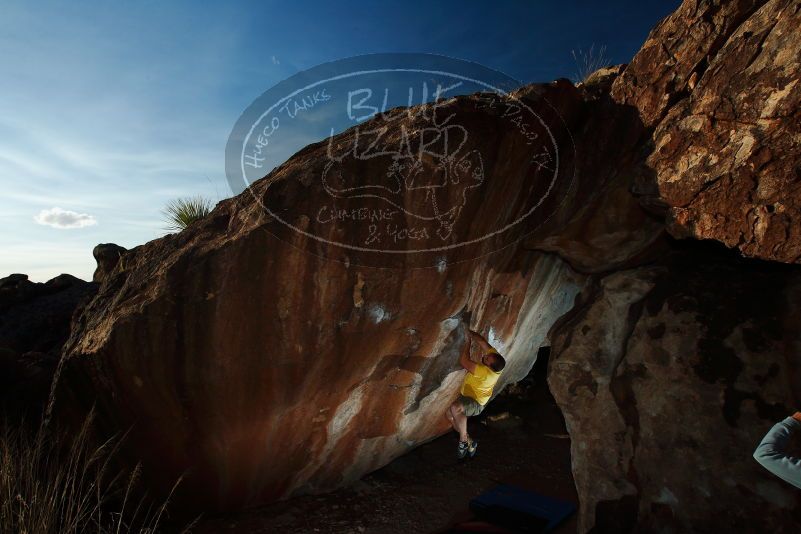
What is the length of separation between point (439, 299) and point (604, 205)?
7.20 feet

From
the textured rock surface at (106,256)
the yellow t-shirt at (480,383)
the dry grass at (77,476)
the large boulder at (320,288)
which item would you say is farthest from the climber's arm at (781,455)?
the textured rock surface at (106,256)

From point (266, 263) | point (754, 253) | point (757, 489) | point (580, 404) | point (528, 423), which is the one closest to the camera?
point (757, 489)

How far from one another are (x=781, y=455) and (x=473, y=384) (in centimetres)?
375

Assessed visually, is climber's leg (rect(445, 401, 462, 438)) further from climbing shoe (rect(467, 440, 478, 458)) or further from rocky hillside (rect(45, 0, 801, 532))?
rocky hillside (rect(45, 0, 801, 532))

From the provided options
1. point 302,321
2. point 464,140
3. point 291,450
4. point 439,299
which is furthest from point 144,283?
point 464,140

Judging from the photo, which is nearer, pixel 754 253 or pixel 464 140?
pixel 754 253

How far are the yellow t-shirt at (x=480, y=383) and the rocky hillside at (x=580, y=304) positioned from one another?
1.00 m

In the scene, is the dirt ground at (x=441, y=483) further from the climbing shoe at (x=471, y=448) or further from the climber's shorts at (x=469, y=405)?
the climber's shorts at (x=469, y=405)

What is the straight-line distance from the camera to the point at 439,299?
4973mm

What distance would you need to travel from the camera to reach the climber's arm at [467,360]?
5.87m

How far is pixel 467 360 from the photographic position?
5902mm

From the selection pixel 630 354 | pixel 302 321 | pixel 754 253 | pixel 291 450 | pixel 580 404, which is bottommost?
pixel 291 450

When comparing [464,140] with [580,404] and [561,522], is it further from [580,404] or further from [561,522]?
[561,522]

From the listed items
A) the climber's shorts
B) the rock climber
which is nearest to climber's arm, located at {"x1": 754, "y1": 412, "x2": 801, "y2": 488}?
the rock climber
